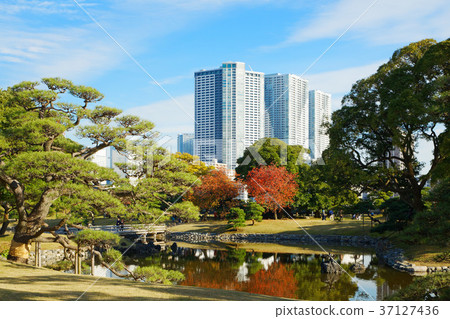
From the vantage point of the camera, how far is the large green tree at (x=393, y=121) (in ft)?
42.2

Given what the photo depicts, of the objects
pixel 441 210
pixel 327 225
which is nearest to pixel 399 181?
pixel 327 225

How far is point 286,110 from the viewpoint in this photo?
3522 cm

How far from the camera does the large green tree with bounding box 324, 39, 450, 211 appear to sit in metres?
12.9

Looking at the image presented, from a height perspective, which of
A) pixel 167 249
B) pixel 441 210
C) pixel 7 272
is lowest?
pixel 167 249

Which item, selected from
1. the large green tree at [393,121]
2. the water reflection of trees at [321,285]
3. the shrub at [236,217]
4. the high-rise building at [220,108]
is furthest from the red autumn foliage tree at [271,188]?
the water reflection of trees at [321,285]

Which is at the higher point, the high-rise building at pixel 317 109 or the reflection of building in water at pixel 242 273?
the high-rise building at pixel 317 109

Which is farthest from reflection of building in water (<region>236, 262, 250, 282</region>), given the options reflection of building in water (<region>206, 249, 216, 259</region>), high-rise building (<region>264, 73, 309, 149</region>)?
high-rise building (<region>264, 73, 309, 149</region>)

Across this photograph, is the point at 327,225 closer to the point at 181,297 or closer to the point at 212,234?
the point at 212,234

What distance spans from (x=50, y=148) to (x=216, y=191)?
1953 centimetres

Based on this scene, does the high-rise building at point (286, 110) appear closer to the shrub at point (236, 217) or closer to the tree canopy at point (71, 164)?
the shrub at point (236, 217)

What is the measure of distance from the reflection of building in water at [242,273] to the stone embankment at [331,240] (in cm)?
431

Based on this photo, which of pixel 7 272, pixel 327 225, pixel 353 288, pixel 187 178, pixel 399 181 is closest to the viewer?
pixel 7 272

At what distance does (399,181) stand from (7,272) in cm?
1599

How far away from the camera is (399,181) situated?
57.6ft
